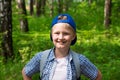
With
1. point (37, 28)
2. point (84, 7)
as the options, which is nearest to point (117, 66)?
point (37, 28)

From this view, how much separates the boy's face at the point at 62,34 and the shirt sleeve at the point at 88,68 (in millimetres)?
241

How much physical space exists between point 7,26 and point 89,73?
532 cm

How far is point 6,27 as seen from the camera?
831cm

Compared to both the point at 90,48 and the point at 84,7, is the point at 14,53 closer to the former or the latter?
the point at 90,48

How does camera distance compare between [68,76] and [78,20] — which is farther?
[78,20]

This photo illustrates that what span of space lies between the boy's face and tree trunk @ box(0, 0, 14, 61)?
16.7 feet

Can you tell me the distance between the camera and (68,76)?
125 inches

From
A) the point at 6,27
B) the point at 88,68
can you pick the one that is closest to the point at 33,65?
the point at 88,68

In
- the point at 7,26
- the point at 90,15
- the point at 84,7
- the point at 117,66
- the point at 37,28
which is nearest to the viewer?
the point at 117,66

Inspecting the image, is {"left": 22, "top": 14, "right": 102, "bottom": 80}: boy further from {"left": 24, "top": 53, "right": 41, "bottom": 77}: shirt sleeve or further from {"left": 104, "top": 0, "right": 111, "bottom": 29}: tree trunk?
{"left": 104, "top": 0, "right": 111, "bottom": 29}: tree trunk

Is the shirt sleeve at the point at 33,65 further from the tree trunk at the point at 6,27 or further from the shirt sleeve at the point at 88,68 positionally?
the tree trunk at the point at 6,27

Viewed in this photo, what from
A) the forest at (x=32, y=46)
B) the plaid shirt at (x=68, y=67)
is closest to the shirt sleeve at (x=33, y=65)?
the plaid shirt at (x=68, y=67)

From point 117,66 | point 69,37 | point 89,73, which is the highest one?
point 69,37

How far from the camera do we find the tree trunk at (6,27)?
8102 mm
